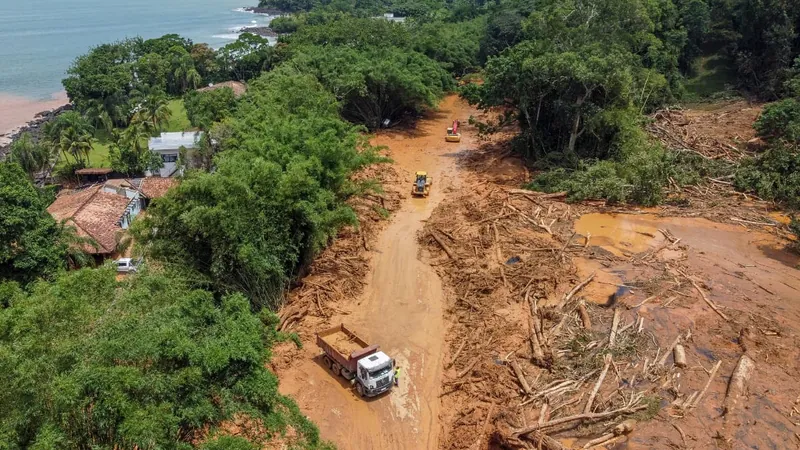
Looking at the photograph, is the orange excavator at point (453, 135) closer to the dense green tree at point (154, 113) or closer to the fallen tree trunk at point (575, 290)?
the fallen tree trunk at point (575, 290)

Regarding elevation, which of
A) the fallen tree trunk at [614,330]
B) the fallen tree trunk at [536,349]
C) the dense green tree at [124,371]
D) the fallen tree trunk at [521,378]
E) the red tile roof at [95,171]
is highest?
the dense green tree at [124,371]

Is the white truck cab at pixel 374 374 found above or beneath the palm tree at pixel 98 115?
above

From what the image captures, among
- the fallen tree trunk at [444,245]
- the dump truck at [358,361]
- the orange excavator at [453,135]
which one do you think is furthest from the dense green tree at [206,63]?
the dump truck at [358,361]

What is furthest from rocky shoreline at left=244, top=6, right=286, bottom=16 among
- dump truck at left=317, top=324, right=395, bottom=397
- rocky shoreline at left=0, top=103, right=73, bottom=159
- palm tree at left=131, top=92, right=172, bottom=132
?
dump truck at left=317, top=324, right=395, bottom=397

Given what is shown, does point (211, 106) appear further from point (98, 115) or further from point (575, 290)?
point (575, 290)

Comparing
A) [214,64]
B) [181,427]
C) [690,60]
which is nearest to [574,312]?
[181,427]

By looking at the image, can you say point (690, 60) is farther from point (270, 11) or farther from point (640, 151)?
point (270, 11)

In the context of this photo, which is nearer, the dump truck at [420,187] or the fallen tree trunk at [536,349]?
the fallen tree trunk at [536,349]
